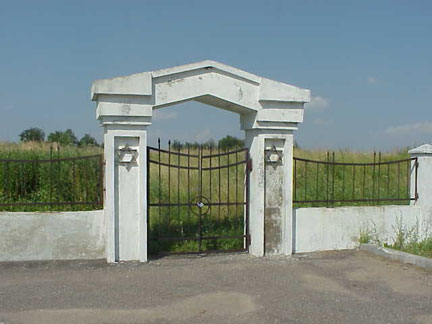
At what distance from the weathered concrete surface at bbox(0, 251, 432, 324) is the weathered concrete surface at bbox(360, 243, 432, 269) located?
0.49ft

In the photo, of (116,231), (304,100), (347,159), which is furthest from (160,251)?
(347,159)

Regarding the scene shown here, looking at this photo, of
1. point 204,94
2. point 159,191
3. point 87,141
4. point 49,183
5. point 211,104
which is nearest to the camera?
point 204,94

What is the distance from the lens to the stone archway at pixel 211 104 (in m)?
7.12

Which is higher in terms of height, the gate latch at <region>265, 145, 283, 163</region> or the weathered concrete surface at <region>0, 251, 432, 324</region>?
the gate latch at <region>265, 145, 283, 163</region>

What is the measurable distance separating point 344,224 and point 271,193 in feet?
5.63

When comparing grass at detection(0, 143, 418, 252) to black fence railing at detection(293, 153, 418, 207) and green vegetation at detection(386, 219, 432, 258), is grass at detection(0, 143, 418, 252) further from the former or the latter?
green vegetation at detection(386, 219, 432, 258)

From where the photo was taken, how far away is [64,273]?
671 cm

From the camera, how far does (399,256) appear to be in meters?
7.62

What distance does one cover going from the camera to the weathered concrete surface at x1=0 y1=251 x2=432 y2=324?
5004mm

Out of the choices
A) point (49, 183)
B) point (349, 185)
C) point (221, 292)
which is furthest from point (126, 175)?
point (349, 185)

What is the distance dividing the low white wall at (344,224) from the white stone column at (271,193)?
344 mm

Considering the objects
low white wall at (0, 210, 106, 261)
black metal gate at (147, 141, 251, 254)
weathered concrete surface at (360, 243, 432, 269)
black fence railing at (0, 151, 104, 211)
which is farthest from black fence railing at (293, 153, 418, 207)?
low white wall at (0, 210, 106, 261)

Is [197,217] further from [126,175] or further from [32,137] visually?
[32,137]

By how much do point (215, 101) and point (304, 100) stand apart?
1585 millimetres
